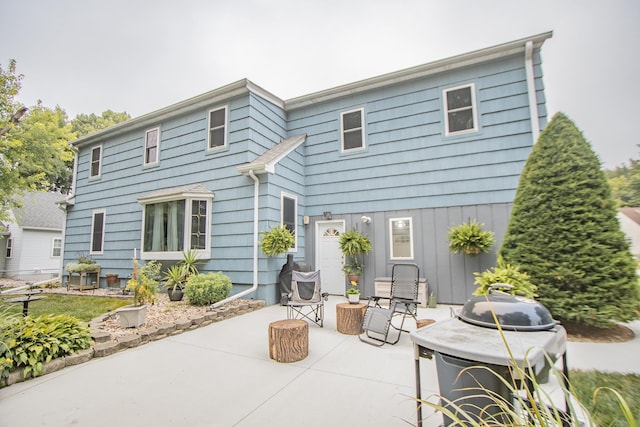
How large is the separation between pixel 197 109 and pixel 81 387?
7228 millimetres

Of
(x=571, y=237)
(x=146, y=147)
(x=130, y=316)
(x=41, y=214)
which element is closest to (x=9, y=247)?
(x=41, y=214)

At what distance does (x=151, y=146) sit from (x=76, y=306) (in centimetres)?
507

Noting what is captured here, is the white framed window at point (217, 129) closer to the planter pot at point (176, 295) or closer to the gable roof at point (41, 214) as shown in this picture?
the planter pot at point (176, 295)

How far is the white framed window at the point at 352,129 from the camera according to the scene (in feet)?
25.7

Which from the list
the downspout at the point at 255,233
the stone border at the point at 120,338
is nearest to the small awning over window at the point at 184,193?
the downspout at the point at 255,233

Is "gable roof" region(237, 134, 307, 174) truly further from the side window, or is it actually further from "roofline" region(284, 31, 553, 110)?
the side window

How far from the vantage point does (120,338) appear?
3957mm

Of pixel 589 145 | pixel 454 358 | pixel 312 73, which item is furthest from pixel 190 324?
pixel 312 73

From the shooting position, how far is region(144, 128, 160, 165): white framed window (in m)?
9.01

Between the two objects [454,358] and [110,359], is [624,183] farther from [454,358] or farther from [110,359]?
[110,359]

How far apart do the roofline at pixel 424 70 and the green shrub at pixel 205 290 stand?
18.0ft

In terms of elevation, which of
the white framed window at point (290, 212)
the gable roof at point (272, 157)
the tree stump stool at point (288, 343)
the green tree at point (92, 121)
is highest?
the green tree at point (92, 121)

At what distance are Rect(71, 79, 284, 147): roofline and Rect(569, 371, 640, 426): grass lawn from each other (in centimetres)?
779

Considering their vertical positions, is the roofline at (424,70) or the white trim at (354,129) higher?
the roofline at (424,70)
